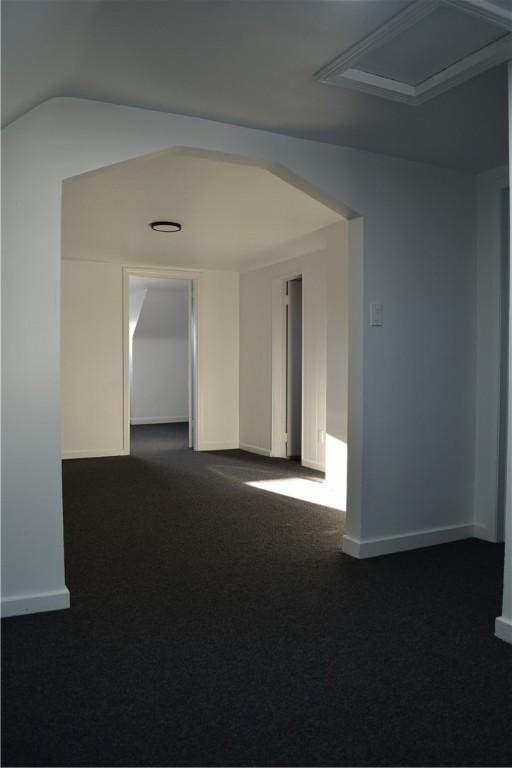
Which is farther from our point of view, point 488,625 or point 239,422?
point 239,422

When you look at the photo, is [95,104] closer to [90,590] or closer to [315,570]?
[90,590]

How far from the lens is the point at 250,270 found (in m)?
7.57

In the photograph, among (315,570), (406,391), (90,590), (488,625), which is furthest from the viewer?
(406,391)

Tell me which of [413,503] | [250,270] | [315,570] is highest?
[250,270]

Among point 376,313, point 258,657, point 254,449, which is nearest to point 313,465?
point 254,449

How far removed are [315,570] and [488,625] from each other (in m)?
0.92

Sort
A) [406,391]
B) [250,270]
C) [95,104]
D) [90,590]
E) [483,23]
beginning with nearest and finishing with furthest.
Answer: [483,23] < [95,104] < [90,590] < [406,391] < [250,270]

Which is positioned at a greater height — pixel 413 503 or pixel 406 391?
pixel 406 391

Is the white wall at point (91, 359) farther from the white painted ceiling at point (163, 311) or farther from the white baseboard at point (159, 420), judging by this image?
the white baseboard at point (159, 420)

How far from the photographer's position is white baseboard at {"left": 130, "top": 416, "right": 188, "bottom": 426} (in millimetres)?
10914

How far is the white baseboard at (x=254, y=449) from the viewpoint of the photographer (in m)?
7.21

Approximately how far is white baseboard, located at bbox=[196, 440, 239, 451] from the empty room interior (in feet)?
8.14

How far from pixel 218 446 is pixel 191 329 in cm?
152

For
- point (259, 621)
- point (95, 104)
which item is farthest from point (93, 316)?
point (259, 621)
